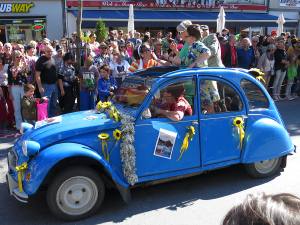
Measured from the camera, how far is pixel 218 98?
15.9 ft

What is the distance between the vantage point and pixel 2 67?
8133 millimetres

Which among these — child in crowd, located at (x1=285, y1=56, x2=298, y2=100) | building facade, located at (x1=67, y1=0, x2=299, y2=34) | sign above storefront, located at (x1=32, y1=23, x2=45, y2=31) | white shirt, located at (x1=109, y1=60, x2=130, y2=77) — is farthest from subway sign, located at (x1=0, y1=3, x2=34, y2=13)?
child in crowd, located at (x1=285, y1=56, x2=298, y2=100)

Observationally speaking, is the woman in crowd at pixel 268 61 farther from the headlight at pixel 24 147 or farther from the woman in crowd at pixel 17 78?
the headlight at pixel 24 147

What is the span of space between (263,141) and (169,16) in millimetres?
19995

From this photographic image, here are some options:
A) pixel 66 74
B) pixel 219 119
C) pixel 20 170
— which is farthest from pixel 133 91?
pixel 66 74

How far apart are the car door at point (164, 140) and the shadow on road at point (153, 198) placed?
39cm

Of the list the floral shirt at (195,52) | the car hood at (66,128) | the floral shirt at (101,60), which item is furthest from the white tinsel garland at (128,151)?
the floral shirt at (101,60)

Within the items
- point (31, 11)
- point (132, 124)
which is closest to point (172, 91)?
point (132, 124)

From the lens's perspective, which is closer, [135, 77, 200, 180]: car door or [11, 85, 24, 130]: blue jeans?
[135, 77, 200, 180]: car door

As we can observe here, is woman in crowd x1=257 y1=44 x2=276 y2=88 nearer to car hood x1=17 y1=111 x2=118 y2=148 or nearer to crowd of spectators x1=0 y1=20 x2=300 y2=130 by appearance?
crowd of spectators x1=0 y1=20 x2=300 y2=130

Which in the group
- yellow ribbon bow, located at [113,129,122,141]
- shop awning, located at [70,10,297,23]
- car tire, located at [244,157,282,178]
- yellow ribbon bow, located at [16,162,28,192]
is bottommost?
car tire, located at [244,157,282,178]

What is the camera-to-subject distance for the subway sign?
20453 millimetres

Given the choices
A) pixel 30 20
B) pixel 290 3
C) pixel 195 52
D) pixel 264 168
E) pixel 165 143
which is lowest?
pixel 264 168

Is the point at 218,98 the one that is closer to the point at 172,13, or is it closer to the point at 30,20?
the point at 30,20
